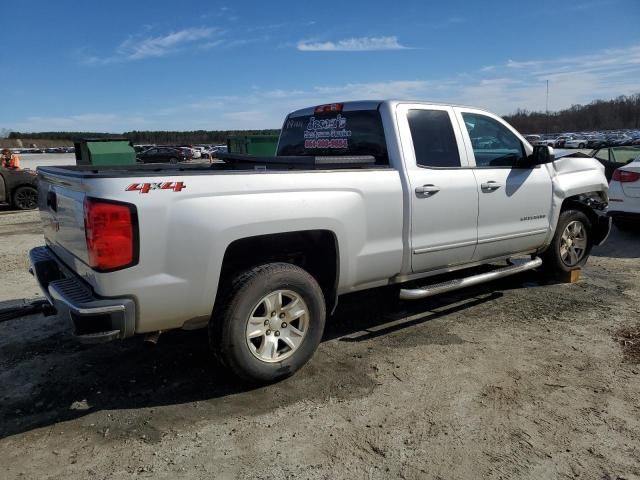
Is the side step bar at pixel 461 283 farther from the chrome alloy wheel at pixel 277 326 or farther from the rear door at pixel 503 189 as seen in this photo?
the chrome alloy wheel at pixel 277 326

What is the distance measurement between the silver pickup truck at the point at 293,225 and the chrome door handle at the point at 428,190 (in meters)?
0.02

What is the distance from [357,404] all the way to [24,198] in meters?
13.2

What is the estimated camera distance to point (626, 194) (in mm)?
8406

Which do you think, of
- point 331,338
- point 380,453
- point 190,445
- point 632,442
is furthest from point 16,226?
point 632,442

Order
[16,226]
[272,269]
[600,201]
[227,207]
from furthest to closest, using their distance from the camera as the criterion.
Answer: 1. [16,226]
2. [600,201]
3. [272,269]
4. [227,207]

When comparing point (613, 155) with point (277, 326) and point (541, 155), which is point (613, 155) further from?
point (277, 326)

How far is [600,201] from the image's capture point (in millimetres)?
6262

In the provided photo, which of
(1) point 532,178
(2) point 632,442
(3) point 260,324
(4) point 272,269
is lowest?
(2) point 632,442

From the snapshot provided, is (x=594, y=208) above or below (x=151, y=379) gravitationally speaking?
above

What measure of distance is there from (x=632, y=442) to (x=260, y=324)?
230 centimetres

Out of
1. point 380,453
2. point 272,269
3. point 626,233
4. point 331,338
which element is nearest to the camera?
point 380,453

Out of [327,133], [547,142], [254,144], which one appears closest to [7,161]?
[254,144]

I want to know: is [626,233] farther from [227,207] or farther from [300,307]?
[227,207]

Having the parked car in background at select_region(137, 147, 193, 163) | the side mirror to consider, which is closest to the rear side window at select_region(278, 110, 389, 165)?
the side mirror
